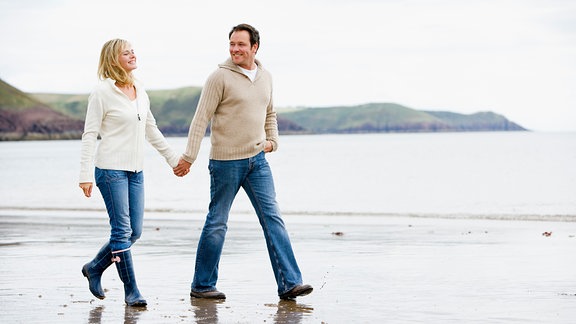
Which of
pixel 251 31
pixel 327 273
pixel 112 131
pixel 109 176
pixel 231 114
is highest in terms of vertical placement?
pixel 251 31

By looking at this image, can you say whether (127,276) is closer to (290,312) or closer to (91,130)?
(91,130)

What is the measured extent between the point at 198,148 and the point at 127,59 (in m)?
0.86

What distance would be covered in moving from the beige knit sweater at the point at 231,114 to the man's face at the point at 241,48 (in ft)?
0.29

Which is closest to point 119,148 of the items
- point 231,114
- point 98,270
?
point 231,114

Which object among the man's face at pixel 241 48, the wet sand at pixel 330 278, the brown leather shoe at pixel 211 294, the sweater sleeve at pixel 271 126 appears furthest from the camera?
the sweater sleeve at pixel 271 126

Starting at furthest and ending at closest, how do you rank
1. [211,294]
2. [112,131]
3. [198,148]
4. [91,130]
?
[211,294]
[198,148]
[112,131]
[91,130]

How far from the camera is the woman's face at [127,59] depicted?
261 inches

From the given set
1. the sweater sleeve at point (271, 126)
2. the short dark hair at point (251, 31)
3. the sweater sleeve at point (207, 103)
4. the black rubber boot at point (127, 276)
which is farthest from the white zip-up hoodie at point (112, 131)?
the sweater sleeve at point (271, 126)

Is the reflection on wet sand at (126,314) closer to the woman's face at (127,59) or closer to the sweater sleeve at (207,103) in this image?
the sweater sleeve at (207,103)

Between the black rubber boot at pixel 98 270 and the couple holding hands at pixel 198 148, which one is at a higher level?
the couple holding hands at pixel 198 148

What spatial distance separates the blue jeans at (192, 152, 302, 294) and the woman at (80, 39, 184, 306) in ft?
1.97

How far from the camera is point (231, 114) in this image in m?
6.93

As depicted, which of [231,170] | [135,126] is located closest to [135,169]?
[135,126]

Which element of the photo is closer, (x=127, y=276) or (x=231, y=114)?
(x=127, y=276)
